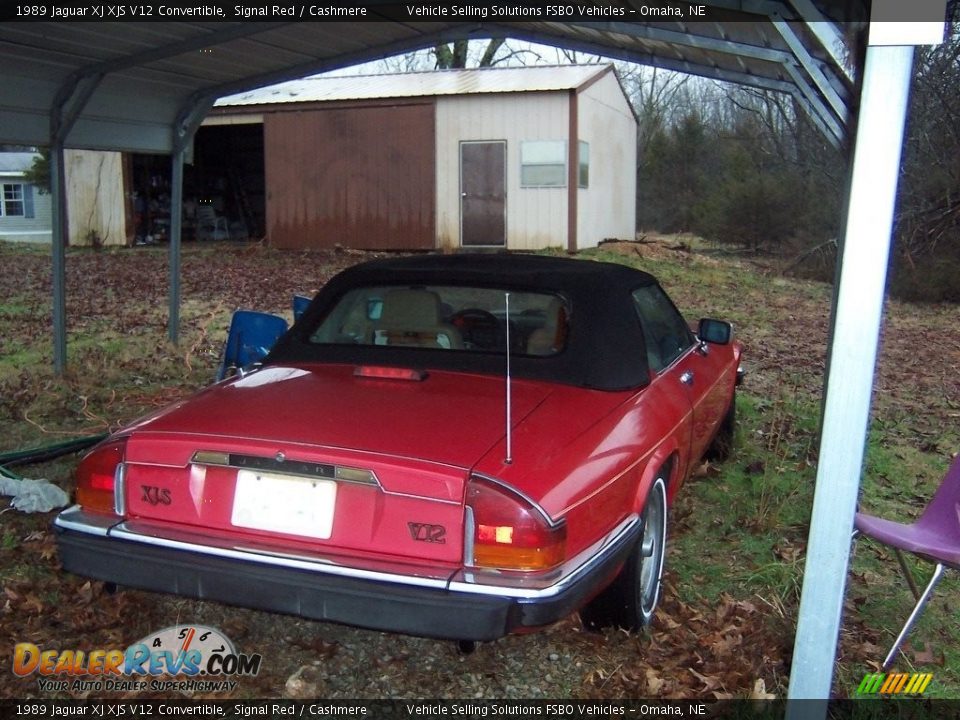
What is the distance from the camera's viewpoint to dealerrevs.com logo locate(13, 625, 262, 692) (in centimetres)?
305

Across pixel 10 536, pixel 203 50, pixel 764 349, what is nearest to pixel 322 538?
pixel 10 536

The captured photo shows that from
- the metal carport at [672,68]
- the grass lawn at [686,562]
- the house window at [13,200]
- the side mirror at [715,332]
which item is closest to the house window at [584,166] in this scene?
the grass lawn at [686,562]

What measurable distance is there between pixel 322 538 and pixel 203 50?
5.04 metres

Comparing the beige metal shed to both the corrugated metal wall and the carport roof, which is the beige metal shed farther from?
the carport roof

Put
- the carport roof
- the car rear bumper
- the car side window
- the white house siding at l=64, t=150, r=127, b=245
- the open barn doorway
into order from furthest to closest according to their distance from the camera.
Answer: the open barn doorway → the white house siding at l=64, t=150, r=127, b=245 → the carport roof → the car side window → the car rear bumper

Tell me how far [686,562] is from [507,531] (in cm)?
185

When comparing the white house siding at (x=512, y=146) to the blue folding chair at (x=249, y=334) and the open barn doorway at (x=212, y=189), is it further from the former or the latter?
the blue folding chair at (x=249, y=334)

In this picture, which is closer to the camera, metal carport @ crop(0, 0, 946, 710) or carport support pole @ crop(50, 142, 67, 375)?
metal carport @ crop(0, 0, 946, 710)

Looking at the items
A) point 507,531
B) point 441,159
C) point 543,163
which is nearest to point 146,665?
point 507,531

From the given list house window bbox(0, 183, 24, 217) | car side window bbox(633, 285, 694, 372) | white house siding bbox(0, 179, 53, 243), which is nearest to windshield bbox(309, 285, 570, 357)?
car side window bbox(633, 285, 694, 372)

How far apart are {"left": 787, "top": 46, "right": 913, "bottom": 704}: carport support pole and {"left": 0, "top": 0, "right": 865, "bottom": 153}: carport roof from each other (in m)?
2.06

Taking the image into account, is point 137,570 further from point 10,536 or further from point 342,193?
point 342,193

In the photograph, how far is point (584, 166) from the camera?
18.4 m

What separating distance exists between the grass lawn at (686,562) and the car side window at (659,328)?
917mm
